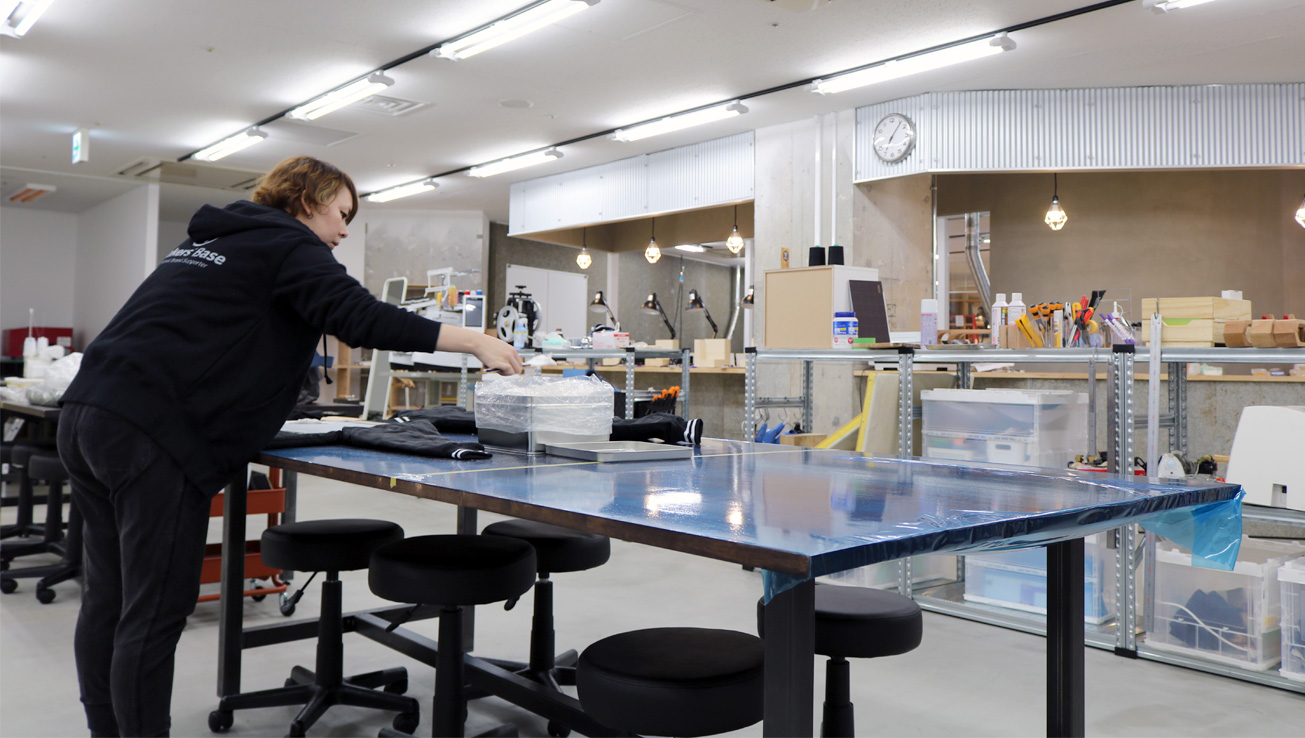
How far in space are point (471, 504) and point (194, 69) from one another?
6.69 m

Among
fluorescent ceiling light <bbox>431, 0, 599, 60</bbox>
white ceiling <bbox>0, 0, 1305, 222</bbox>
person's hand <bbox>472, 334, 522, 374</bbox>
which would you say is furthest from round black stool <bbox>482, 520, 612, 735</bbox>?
fluorescent ceiling light <bbox>431, 0, 599, 60</bbox>

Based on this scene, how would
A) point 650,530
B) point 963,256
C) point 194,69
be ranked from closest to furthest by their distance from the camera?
point 650,530 → point 194,69 → point 963,256

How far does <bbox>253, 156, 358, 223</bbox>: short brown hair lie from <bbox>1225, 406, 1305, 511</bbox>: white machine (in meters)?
3.20

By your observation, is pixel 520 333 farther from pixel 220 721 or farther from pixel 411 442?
pixel 411 442

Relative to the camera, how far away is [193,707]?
270 cm

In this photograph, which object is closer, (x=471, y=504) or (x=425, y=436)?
(x=471, y=504)

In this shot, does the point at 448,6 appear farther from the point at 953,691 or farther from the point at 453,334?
the point at 953,691

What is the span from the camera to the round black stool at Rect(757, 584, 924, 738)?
1.68 meters

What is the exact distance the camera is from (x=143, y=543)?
1.80 metres

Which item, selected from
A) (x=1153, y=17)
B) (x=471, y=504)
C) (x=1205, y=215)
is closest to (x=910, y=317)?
(x=1153, y=17)

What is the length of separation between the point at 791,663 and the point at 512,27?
5.33 metres

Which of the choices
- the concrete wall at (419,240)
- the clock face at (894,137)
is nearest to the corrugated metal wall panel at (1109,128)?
the clock face at (894,137)

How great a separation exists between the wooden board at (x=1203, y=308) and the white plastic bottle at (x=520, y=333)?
4086 mm

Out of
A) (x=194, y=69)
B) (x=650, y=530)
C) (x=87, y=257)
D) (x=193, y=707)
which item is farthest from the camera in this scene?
(x=87, y=257)
